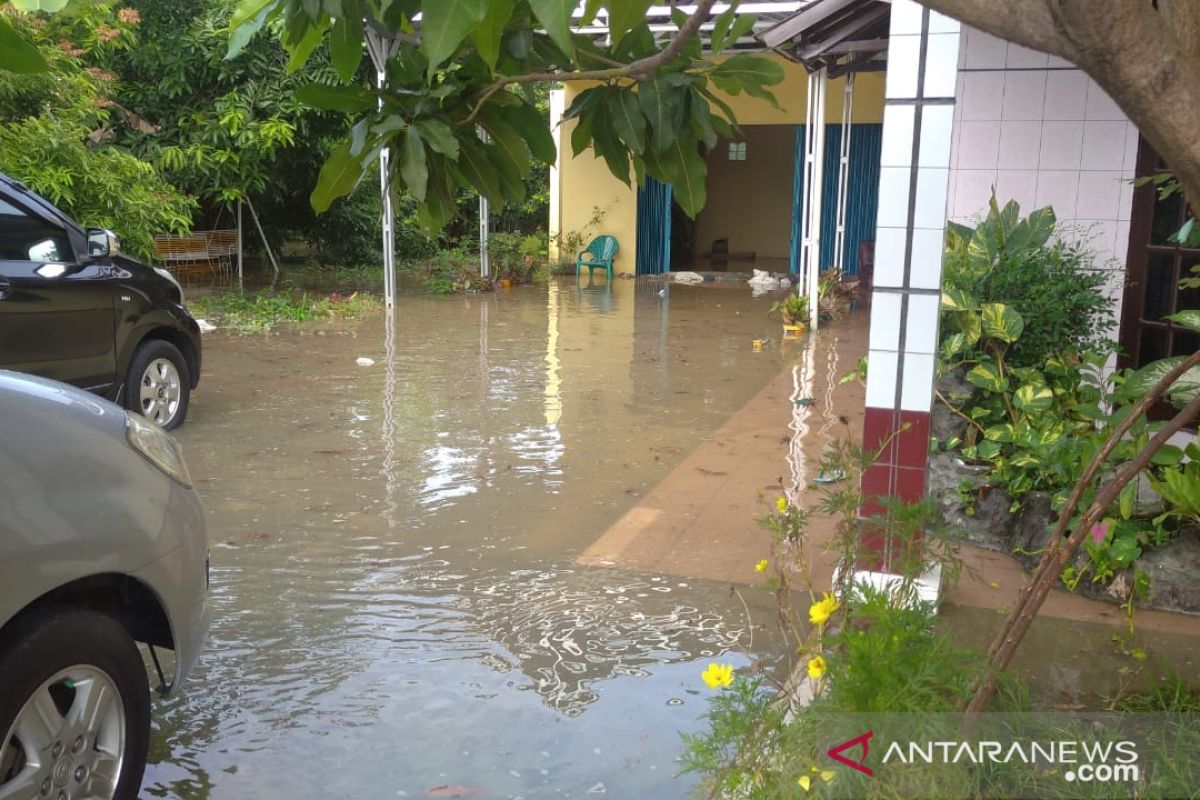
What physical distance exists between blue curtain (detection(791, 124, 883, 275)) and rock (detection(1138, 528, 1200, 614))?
1361cm

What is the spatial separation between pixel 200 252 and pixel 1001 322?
1405cm

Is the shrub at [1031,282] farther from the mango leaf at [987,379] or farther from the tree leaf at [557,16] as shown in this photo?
the tree leaf at [557,16]

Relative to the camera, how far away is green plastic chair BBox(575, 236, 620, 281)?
18.8 m

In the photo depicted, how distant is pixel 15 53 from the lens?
71.7 inches

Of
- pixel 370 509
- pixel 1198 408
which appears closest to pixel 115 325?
pixel 370 509

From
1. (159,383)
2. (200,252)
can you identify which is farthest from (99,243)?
(200,252)

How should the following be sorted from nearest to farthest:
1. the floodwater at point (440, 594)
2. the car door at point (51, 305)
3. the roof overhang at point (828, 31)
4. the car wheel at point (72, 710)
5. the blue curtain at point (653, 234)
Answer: the car wheel at point (72, 710)
the floodwater at point (440, 594)
the car door at point (51, 305)
the roof overhang at point (828, 31)
the blue curtain at point (653, 234)

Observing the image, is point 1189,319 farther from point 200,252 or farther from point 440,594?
point 200,252

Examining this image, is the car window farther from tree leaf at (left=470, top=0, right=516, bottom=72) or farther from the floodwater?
tree leaf at (left=470, top=0, right=516, bottom=72)

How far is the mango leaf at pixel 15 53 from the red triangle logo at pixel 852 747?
2.17 meters

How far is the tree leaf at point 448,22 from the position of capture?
1.61 m

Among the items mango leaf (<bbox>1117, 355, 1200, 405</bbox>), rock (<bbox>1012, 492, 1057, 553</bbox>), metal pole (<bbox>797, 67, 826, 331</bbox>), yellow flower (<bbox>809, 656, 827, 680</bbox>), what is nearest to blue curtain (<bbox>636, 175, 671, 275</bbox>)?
metal pole (<bbox>797, 67, 826, 331</bbox>)

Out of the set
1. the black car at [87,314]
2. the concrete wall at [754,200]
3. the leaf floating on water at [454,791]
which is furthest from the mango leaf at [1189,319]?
the concrete wall at [754,200]

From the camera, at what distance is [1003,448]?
5387mm
